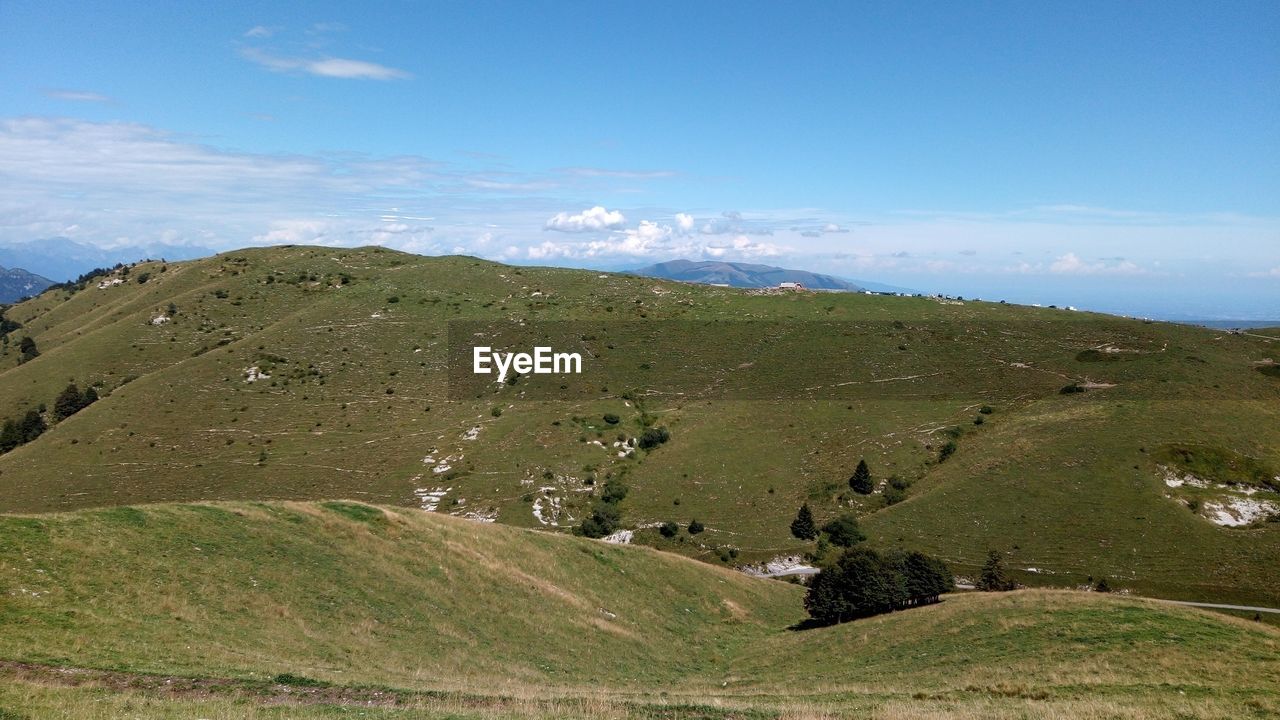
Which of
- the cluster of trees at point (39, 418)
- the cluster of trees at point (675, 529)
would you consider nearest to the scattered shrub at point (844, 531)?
the cluster of trees at point (675, 529)

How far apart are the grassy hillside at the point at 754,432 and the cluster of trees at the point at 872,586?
18260 millimetres

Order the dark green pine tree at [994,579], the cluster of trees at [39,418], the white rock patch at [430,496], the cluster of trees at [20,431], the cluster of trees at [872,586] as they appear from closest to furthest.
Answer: the cluster of trees at [872,586]
the dark green pine tree at [994,579]
the white rock patch at [430,496]
the cluster of trees at [20,431]
the cluster of trees at [39,418]

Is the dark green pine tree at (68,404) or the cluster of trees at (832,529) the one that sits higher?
the dark green pine tree at (68,404)

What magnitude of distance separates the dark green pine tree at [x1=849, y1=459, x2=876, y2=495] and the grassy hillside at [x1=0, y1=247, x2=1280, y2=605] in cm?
138

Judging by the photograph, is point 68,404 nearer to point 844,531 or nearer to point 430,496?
point 430,496

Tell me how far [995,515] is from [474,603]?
51993 mm

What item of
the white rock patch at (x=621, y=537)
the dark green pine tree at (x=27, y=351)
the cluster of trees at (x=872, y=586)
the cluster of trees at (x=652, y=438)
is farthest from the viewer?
the dark green pine tree at (x=27, y=351)

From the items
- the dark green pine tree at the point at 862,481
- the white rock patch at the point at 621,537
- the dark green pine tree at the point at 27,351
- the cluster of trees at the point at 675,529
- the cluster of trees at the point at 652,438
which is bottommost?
the white rock patch at the point at 621,537

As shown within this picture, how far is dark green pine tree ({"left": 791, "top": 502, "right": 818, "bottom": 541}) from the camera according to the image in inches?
2413

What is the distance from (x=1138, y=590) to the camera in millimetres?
47375

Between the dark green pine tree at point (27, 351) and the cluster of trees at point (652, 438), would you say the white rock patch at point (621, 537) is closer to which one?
the cluster of trees at point (652, 438)

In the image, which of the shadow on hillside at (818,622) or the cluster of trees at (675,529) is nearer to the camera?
the shadow on hillside at (818,622)

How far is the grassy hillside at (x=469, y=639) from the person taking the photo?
16266 millimetres

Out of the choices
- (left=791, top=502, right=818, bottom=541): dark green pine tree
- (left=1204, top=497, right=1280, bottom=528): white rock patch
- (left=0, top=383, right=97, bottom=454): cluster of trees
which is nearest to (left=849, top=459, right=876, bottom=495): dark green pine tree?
(left=791, top=502, right=818, bottom=541): dark green pine tree
